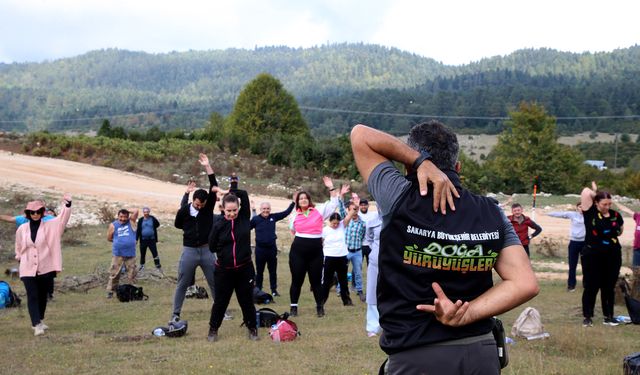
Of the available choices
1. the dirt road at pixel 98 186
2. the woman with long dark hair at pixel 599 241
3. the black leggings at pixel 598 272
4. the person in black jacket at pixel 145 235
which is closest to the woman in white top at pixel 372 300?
the woman with long dark hair at pixel 599 241

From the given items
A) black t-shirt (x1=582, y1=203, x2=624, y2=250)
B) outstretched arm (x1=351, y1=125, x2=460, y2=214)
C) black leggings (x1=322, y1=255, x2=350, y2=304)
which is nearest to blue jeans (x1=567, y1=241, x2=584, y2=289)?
black t-shirt (x1=582, y1=203, x2=624, y2=250)

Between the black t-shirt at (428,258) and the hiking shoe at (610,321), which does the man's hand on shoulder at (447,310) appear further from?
the hiking shoe at (610,321)

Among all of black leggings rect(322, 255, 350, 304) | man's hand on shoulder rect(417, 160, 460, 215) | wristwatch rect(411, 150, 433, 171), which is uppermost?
wristwatch rect(411, 150, 433, 171)

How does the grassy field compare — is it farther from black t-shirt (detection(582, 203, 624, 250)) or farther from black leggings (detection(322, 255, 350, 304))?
black t-shirt (detection(582, 203, 624, 250))

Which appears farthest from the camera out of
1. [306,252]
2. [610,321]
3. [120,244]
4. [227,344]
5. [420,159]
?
[120,244]

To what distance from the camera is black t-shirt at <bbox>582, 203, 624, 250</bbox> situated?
1033 centimetres

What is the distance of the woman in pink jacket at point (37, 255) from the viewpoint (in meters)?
10.2

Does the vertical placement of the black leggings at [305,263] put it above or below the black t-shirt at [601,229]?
below

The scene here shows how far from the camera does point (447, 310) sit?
9.78ft

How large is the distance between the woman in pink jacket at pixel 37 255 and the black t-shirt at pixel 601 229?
7425mm

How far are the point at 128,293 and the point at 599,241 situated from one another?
8326 millimetres

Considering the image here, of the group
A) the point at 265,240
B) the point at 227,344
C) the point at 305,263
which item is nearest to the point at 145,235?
the point at 265,240

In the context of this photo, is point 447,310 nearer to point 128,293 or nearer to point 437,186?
point 437,186

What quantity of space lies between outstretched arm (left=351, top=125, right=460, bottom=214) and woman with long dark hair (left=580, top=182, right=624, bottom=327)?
7.51 meters
